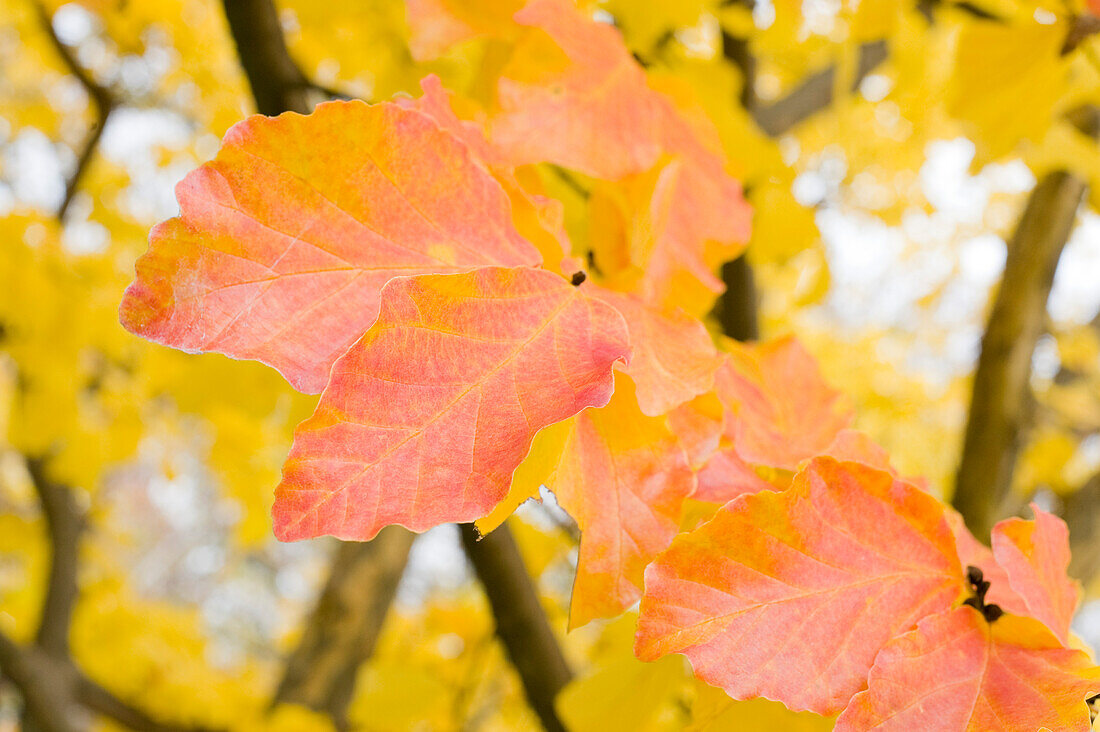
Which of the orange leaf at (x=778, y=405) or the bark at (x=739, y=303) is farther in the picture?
the bark at (x=739, y=303)

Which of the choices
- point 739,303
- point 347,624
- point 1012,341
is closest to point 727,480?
point 739,303

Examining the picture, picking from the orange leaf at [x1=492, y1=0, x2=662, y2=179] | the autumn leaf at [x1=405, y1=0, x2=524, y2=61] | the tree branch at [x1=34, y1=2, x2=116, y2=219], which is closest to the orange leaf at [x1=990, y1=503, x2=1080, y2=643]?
the orange leaf at [x1=492, y1=0, x2=662, y2=179]

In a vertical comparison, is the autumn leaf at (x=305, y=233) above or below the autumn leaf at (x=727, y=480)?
above

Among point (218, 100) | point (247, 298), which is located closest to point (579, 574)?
point (247, 298)

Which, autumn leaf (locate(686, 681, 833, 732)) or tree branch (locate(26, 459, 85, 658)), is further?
tree branch (locate(26, 459, 85, 658))

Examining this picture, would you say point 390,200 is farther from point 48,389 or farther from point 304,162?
point 48,389

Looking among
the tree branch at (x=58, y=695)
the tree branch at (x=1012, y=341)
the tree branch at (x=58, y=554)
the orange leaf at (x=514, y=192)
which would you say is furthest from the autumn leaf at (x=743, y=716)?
the tree branch at (x=58, y=554)

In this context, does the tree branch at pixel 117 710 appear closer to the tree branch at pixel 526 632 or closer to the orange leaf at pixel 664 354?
the tree branch at pixel 526 632

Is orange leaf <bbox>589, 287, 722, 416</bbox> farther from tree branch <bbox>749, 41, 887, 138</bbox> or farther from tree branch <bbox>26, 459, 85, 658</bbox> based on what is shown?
tree branch <bbox>26, 459, 85, 658</bbox>
